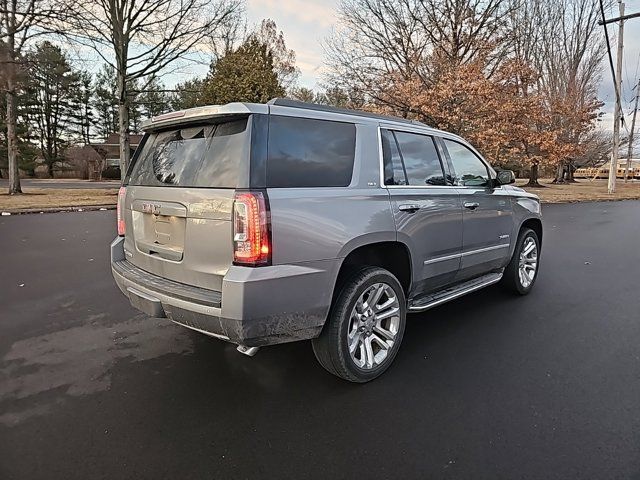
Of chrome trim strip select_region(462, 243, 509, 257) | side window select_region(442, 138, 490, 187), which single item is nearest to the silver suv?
chrome trim strip select_region(462, 243, 509, 257)

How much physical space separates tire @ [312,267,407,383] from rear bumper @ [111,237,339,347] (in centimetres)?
15

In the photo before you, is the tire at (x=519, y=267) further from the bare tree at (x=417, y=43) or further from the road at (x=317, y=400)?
the bare tree at (x=417, y=43)

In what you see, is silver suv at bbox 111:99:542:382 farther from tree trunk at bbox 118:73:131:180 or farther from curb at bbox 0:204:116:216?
tree trunk at bbox 118:73:131:180

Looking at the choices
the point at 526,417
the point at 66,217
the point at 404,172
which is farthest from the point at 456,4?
the point at 526,417

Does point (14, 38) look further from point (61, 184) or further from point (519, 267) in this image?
point (519, 267)

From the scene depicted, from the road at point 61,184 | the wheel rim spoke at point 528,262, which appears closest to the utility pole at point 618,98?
the wheel rim spoke at point 528,262

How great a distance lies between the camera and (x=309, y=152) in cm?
295

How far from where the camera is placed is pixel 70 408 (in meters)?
2.79

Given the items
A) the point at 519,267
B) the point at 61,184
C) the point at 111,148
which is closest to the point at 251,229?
the point at 519,267

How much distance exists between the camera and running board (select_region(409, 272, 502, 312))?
3.67 metres

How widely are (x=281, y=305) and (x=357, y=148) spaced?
1316 mm

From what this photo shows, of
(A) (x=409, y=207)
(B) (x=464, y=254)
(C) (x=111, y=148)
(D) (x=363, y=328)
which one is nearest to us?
(D) (x=363, y=328)

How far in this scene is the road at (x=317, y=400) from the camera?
2.31m

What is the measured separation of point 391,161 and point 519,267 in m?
2.63
